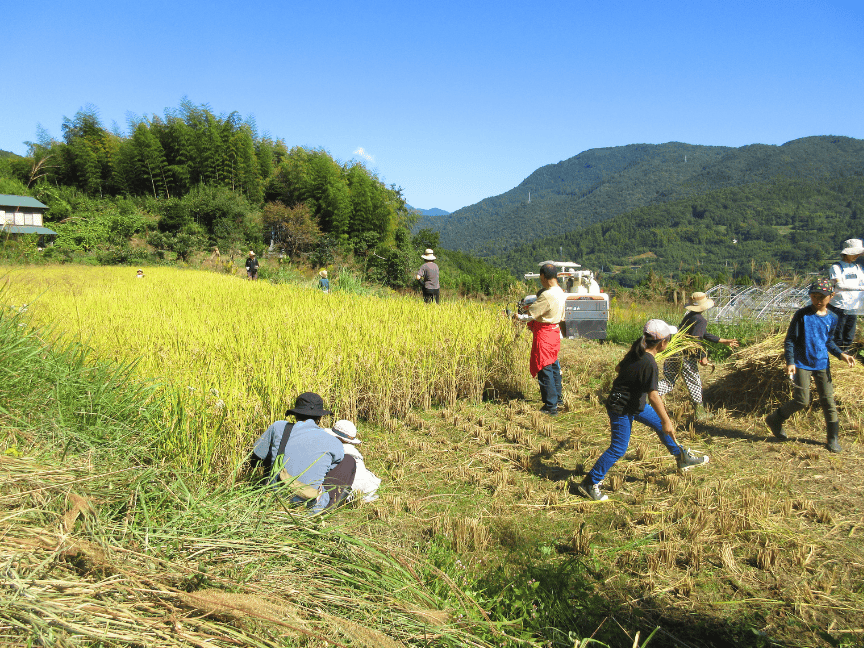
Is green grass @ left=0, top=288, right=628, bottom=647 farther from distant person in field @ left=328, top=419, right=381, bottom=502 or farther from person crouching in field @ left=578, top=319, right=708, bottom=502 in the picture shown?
person crouching in field @ left=578, top=319, right=708, bottom=502

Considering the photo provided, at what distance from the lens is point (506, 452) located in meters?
4.14

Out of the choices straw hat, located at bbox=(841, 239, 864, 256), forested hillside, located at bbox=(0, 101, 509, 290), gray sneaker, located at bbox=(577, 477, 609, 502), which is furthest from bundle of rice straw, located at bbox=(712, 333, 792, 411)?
forested hillside, located at bbox=(0, 101, 509, 290)

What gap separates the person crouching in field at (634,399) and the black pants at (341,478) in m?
1.60

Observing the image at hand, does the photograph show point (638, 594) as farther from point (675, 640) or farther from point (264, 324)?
point (264, 324)

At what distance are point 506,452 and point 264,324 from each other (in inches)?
127

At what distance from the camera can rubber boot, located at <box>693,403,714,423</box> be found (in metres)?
4.82

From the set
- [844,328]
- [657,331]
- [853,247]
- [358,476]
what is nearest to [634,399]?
[657,331]

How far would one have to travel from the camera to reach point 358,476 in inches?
131

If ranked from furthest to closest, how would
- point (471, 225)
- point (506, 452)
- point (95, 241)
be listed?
point (471, 225) < point (95, 241) < point (506, 452)

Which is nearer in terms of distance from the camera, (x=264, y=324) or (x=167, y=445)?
(x=167, y=445)

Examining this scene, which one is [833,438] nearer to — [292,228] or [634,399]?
[634,399]

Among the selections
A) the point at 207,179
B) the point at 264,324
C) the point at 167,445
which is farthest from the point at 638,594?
the point at 207,179

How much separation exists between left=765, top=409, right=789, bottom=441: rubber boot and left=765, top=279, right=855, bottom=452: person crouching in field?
0.72 ft

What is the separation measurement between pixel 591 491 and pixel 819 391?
2.27 metres
